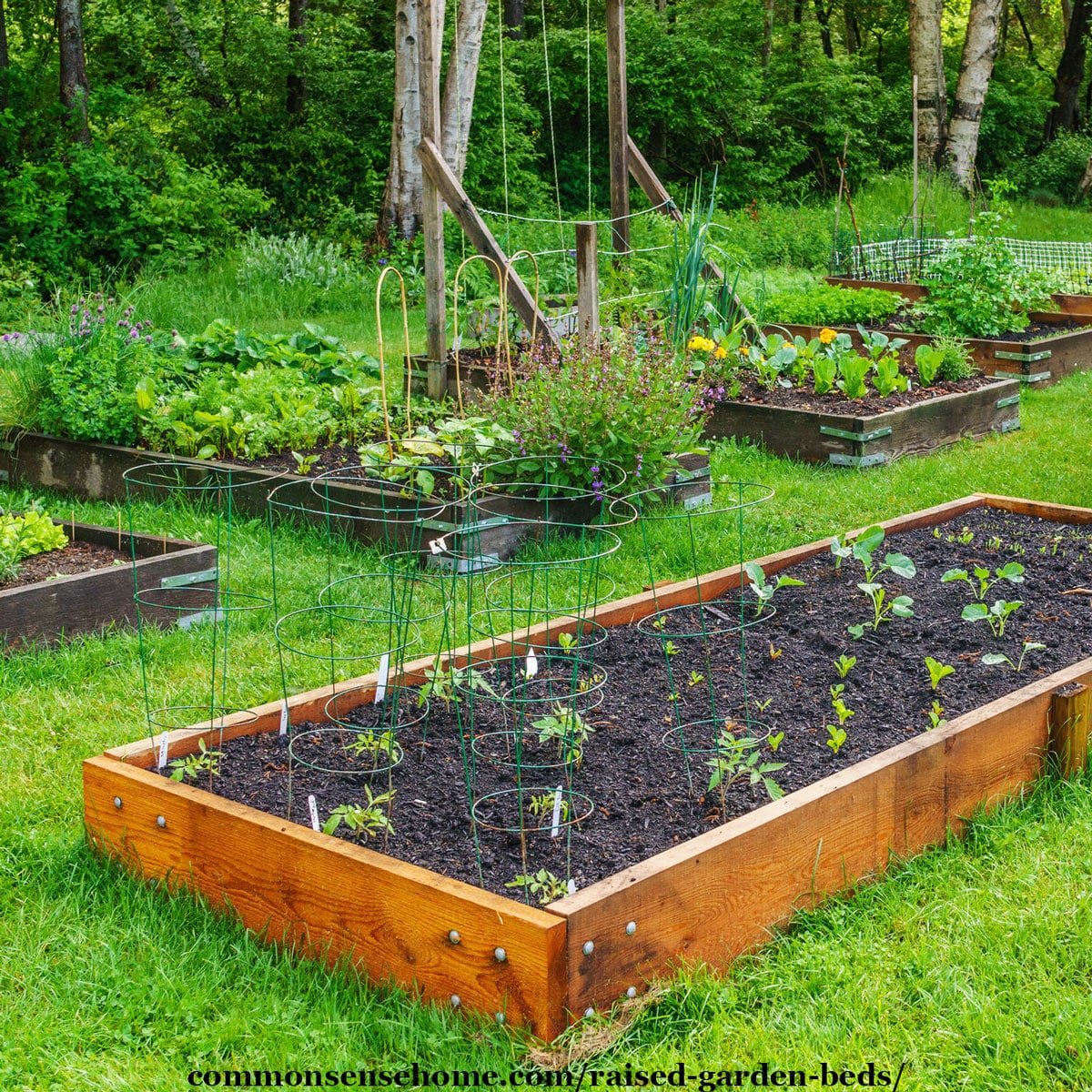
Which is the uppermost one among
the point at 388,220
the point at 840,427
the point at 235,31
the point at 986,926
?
the point at 235,31

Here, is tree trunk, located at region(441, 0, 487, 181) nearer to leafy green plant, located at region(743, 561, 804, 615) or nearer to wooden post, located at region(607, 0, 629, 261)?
wooden post, located at region(607, 0, 629, 261)

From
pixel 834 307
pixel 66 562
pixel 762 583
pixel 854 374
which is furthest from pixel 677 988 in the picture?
pixel 834 307

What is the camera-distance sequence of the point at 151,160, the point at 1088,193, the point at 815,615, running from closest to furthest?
1. the point at 815,615
2. the point at 151,160
3. the point at 1088,193

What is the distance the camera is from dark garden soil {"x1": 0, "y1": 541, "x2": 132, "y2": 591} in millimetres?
4562

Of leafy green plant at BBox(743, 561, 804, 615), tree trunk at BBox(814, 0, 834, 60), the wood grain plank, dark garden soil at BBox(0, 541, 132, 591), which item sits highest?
tree trunk at BBox(814, 0, 834, 60)

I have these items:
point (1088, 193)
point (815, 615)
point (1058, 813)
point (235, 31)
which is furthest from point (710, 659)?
point (1088, 193)

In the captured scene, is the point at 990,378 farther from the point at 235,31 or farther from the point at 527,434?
the point at 235,31

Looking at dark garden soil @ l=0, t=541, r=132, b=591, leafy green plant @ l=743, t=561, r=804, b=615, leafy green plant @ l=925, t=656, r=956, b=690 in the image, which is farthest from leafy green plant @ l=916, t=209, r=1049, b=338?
dark garden soil @ l=0, t=541, r=132, b=591

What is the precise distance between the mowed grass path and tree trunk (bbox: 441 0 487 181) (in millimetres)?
10581

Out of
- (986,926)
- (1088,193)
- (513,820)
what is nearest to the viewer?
(986,926)

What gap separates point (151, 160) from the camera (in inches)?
563

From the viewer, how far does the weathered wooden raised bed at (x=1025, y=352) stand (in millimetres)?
8602

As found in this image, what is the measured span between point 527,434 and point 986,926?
317cm

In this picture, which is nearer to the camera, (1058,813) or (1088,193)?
(1058,813)
